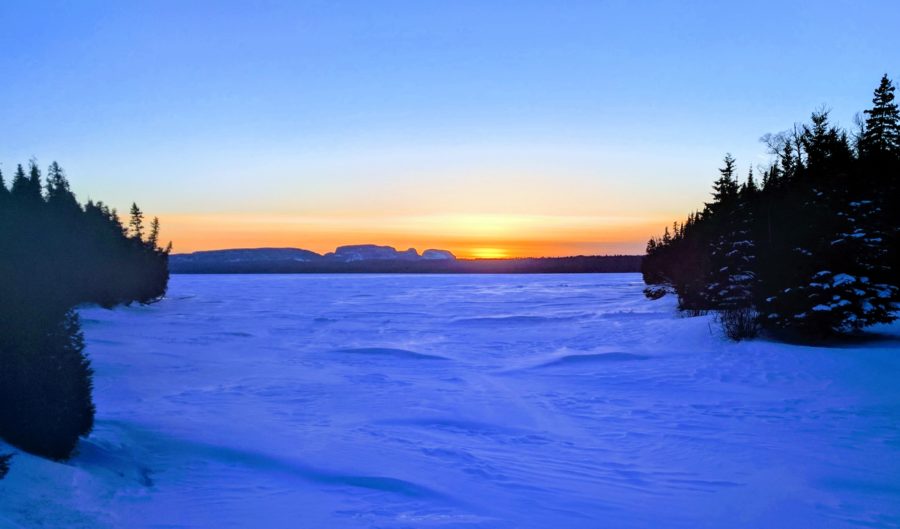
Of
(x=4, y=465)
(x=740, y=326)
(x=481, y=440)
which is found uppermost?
(x=4, y=465)

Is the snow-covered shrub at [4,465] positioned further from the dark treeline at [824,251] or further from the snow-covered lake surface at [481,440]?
the dark treeline at [824,251]

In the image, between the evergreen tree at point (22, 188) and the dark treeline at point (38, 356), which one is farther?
the evergreen tree at point (22, 188)

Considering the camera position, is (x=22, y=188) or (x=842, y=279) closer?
(x=842, y=279)

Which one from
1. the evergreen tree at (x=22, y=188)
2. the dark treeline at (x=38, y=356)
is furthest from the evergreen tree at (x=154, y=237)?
the dark treeline at (x=38, y=356)

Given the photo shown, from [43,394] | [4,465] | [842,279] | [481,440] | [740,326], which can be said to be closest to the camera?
[4,465]

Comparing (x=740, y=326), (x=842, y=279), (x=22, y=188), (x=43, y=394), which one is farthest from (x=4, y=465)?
(x=22, y=188)

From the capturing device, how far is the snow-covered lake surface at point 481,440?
5.14 metres

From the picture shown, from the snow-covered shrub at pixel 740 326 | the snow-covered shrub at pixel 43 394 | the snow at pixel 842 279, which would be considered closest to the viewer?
the snow-covered shrub at pixel 43 394

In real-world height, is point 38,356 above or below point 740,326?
above

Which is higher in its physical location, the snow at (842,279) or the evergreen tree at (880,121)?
the evergreen tree at (880,121)

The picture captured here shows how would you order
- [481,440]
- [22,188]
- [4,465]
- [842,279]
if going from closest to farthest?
[4,465], [481,440], [842,279], [22,188]

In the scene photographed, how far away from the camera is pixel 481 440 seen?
773 centimetres

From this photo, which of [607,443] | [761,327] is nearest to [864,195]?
[761,327]

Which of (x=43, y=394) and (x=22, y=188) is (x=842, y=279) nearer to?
(x=43, y=394)
